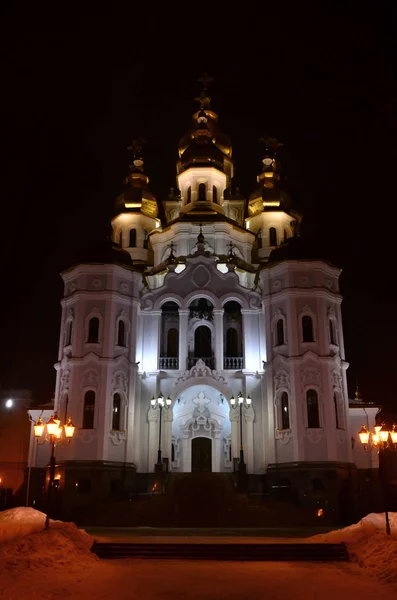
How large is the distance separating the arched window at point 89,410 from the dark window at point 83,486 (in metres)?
2.90

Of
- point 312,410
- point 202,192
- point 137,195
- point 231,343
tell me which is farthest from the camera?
point 137,195

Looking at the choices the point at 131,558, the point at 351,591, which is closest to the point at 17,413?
the point at 131,558

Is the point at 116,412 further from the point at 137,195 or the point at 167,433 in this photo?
the point at 137,195

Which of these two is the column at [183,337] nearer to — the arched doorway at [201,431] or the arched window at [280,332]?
the arched doorway at [201,431]

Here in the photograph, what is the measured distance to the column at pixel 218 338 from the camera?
37438mm

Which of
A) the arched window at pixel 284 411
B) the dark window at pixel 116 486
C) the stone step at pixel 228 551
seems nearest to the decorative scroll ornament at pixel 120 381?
the dark window at pixel 116 486

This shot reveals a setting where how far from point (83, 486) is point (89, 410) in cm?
415

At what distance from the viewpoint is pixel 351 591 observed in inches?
547

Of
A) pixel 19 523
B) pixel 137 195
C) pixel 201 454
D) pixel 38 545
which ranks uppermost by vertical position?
pixel 137 195

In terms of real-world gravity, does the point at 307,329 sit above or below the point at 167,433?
above

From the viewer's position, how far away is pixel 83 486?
3288cm

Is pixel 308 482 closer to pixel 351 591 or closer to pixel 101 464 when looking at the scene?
pixel 101 464

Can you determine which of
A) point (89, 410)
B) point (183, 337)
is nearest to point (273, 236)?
point (183, 337)

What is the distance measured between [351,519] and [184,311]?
15402 mm
